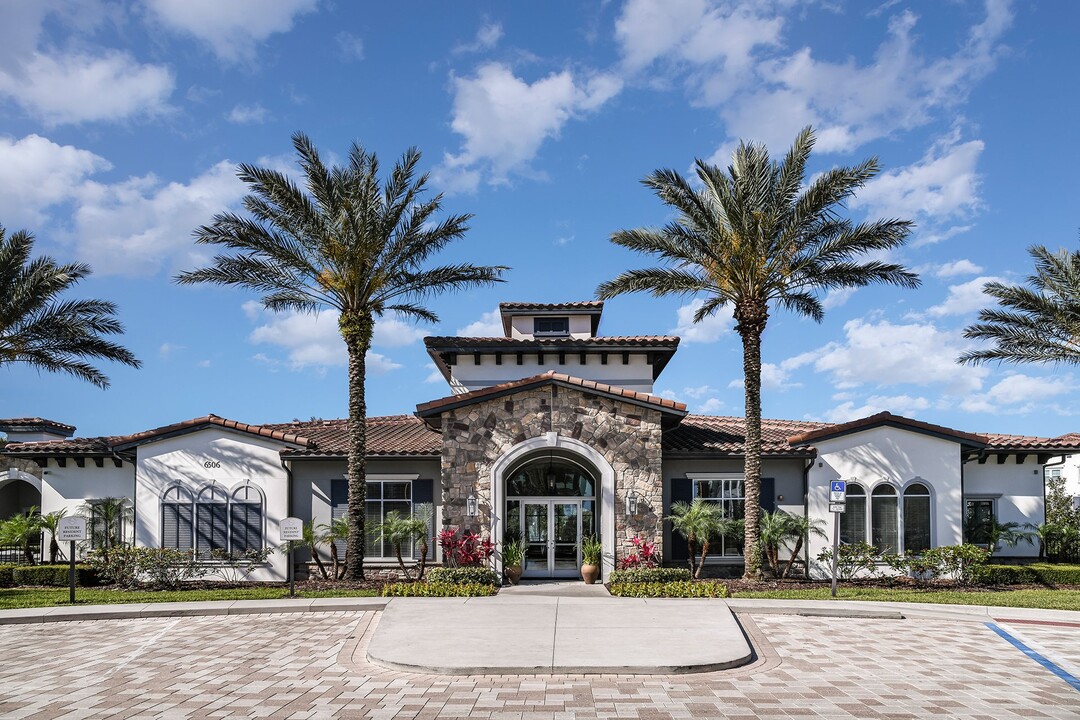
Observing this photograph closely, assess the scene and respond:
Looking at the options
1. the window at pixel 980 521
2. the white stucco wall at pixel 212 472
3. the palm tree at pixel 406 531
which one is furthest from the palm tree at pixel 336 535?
the window at pixel 980 521

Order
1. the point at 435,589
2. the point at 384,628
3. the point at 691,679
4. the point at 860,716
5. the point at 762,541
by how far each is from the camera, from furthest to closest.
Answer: the point at 762,541
the point at 435,589
the point at 384,628
the point at 691,679
the point at 860,716

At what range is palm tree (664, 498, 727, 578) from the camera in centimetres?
2223

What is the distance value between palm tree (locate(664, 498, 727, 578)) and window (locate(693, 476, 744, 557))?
2.55ft

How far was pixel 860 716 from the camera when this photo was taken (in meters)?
10.1

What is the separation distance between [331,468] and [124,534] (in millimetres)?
6684

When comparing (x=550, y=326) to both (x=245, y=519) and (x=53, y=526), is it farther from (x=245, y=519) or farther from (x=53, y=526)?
(x=53, y=526)

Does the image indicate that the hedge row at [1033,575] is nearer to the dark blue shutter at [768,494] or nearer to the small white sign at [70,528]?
the dark blue shutter at [768,494]

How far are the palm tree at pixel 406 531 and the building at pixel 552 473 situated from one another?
1.34 feet

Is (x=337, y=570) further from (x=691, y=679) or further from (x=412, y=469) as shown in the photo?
(x=691, y=679)

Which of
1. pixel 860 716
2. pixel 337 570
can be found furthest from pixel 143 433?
pixel 860 716

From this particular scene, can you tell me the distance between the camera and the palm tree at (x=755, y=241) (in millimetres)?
21844

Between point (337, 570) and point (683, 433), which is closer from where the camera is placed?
point (337, 570)

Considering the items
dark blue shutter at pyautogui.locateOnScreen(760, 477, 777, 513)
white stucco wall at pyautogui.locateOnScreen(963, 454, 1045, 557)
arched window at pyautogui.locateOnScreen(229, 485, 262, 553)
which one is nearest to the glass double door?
dark blue shutter at pyautogui.locateOnScreen(760, 477, 777, 513)

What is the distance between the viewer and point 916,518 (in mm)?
23516
